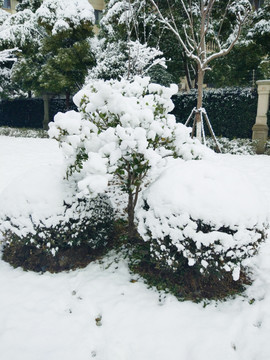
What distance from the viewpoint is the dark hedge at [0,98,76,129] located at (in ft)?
55.3

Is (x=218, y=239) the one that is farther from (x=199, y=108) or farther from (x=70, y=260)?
(x=199, y=108)

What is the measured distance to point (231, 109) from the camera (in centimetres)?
1121

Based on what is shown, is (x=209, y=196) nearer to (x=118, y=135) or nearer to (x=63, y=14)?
(x=118, y=135)

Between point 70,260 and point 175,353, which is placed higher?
point 70,260

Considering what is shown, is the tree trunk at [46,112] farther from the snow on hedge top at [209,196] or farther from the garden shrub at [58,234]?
the snow on hedge top at [209,196]

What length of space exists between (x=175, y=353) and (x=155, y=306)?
570 mm

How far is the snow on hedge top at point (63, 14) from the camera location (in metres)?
13.4

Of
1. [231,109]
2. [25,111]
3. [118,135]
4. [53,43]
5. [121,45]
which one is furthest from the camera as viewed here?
[25,111]

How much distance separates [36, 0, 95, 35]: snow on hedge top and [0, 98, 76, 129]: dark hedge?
4.14m

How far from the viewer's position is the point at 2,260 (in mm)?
3941

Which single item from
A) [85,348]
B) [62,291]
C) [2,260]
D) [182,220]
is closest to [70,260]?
[62,291]

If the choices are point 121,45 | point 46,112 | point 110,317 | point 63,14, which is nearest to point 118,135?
point 110,317

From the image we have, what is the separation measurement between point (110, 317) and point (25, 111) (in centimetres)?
1750

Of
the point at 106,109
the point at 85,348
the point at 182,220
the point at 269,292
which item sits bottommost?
the point at 85,348
